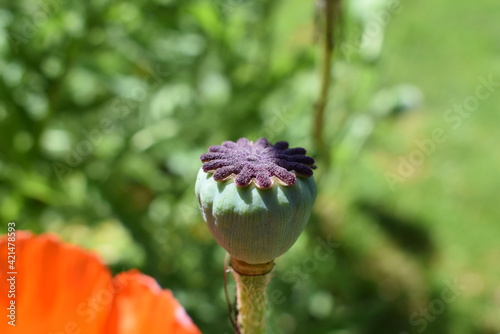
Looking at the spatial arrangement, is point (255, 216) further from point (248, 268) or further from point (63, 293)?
point (63, 293)

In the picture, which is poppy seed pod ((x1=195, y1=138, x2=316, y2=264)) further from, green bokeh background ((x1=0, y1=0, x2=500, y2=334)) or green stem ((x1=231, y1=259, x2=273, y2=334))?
green bokeh background ((x1=0, y1=0, x2=500, y2=334))

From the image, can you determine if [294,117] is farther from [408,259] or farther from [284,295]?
[408,259]

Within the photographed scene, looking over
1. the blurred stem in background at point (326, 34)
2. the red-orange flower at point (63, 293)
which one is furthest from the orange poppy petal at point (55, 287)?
the blurred stem in background at point (326, 34)

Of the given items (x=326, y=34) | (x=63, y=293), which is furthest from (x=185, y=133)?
(x=63, y=293)

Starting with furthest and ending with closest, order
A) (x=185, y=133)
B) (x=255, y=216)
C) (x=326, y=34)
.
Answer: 1. (x=185, y=133)
2. (x=326, y=34)
3. (x=255, y=216)

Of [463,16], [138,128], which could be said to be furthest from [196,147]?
[463,16]

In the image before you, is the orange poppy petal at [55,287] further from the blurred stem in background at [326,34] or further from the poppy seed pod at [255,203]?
the blurred stem in background at [326,34]

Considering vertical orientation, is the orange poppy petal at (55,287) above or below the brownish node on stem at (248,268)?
below

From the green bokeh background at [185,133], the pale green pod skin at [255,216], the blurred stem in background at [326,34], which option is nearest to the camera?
the pale green pod skin at [255,216]
